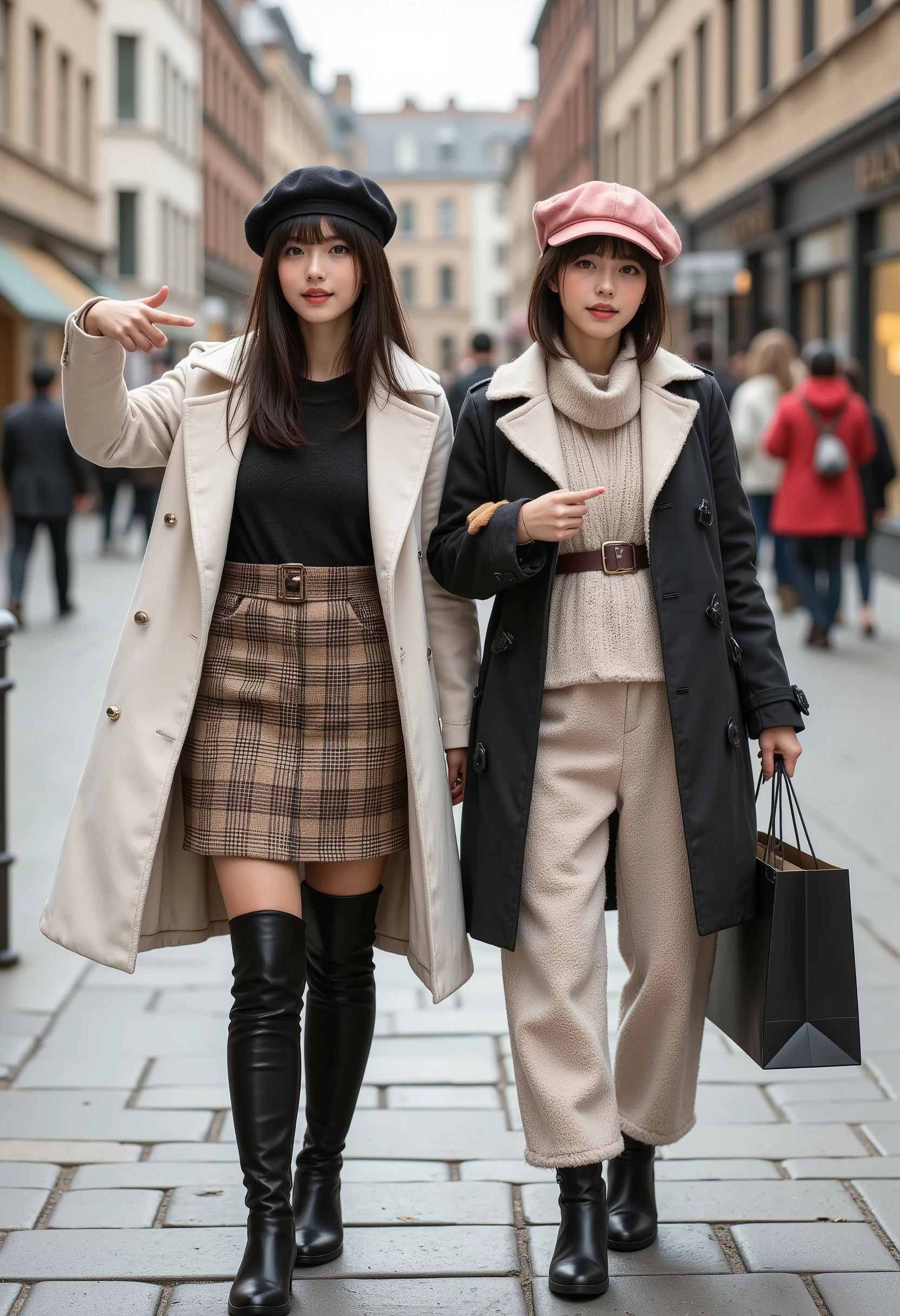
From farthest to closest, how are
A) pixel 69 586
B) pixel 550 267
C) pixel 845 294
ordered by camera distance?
pixel 845 294 → pixel 69 586 → pixel 550 267

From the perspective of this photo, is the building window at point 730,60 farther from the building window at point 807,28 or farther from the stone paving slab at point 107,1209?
the stone paving slab at point 107,1209

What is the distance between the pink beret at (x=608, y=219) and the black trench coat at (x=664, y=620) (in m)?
0.23

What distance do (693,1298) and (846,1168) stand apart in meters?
0.72

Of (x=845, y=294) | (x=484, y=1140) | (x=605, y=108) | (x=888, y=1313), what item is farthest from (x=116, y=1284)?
(x=605, y=108)

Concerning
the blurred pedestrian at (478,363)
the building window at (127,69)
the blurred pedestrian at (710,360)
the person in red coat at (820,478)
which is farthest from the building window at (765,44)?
the building window at (127,69)

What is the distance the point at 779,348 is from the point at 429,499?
10.1m

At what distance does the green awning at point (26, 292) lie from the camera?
24516mm

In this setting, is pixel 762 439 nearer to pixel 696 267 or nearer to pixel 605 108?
pixel 696 267

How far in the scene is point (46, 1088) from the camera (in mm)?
4340

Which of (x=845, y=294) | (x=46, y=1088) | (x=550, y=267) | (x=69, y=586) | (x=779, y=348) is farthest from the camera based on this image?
(x=845, y=294)

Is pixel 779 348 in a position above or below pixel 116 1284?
above

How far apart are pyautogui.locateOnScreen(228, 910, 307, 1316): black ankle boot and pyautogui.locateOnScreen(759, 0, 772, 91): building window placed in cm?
2100

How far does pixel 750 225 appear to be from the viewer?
77.4 ft

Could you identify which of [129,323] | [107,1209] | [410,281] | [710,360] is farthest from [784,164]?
[410,281]
